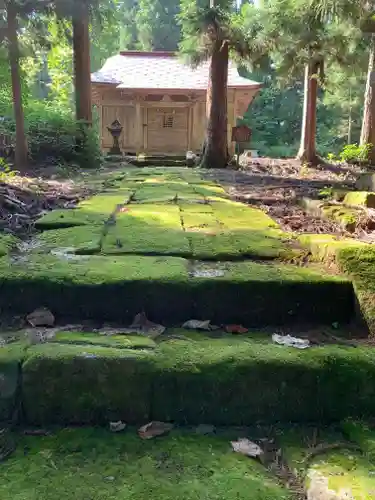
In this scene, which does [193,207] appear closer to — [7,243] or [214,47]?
[7,243]

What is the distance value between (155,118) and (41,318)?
1869 cm

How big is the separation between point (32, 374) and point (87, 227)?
5.71 feet

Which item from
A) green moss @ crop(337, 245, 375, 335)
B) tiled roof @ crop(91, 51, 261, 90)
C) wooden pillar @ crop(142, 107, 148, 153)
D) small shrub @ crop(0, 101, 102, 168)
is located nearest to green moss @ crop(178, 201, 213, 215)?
green moss @ crop(337, 245, 375, 335)

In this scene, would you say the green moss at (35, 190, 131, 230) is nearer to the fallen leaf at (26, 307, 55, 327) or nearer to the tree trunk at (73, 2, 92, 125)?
the fallen leaf at (26, 307, 55, 327)

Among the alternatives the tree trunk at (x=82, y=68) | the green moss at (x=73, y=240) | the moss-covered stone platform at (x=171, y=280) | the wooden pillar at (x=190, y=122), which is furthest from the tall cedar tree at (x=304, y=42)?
the moss-covered stone platform at (x=171, y=280)

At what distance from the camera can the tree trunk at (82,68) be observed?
1082cm

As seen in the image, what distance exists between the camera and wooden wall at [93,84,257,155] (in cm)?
1920

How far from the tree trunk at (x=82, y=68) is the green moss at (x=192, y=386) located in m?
10.0

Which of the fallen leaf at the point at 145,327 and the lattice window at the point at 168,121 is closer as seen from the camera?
the fallen leaf at the point at 145,327

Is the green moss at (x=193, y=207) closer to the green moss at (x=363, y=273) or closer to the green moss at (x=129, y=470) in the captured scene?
the green moss at (x=363, y=273)

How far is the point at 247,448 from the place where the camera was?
1451 mm

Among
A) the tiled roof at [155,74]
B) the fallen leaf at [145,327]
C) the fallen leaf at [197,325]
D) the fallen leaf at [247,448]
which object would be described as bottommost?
the fallen leaf at [247,448]

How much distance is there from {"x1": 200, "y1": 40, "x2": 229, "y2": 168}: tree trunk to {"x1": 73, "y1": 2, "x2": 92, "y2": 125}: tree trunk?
8.88 feet

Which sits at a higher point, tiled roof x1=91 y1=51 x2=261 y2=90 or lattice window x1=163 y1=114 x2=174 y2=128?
tiled roof x1=91 y1=51 x2=261 y2=90
